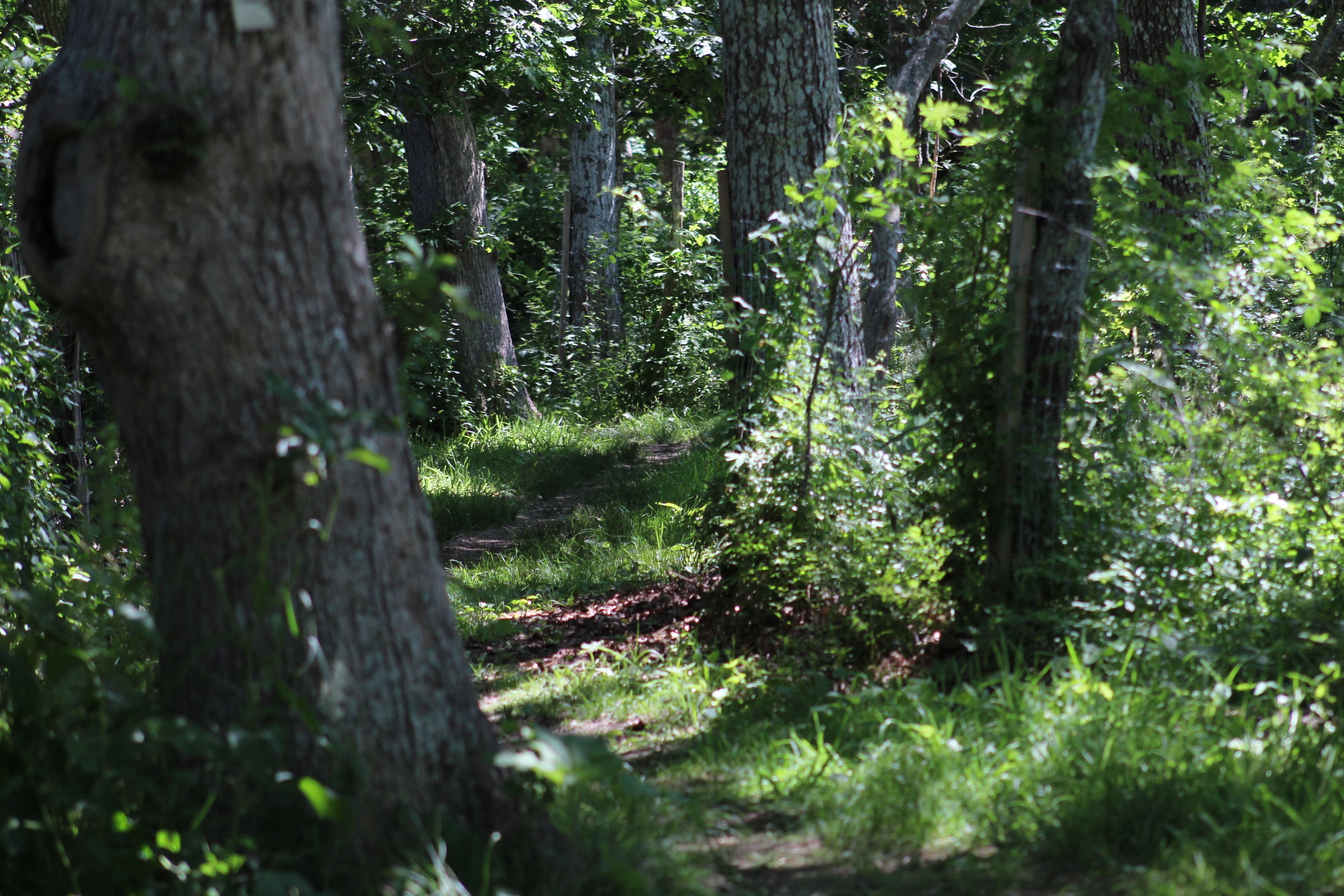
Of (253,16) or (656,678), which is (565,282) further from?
(253,16)

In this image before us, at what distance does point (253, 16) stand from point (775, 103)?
331 cm

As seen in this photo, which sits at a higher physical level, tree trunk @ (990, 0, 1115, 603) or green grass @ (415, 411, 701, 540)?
tree trunk @ (990, 0, 1115, 603)

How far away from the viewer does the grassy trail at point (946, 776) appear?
2406 mm

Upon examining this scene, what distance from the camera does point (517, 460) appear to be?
9.66 m

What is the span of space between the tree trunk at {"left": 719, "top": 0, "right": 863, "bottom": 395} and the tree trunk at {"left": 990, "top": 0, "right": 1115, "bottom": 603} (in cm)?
158

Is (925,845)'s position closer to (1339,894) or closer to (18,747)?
(1339,894)

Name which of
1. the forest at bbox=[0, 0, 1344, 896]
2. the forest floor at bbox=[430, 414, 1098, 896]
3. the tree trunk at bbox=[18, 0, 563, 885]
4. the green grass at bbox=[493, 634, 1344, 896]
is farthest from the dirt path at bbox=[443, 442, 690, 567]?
the tree trunk at bbox=[18, 0, 563, 885]

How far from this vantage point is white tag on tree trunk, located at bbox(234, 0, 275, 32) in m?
2.18

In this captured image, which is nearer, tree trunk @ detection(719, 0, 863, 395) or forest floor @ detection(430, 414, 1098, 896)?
forest floor @ detection(430, 414, 1098, 896)

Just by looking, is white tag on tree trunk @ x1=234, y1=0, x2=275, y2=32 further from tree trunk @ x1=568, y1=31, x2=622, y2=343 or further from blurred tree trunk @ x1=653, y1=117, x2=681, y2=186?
blurred tree trunk @ x1=653, y1=117, x2=681, y2=186

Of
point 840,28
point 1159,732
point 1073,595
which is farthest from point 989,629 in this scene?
point 840,28

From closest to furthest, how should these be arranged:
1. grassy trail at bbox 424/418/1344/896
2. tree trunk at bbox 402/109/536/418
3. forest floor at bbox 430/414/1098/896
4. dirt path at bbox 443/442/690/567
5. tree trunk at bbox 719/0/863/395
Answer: grassy trail at bbox 424/418/1344/896
forest floor at bbox 430/414/1098/896
tree trunk at bbox 719/0/863/395
dirt path at bbox 443/442/690/567
tree trunk at bbox 402/109/536/418

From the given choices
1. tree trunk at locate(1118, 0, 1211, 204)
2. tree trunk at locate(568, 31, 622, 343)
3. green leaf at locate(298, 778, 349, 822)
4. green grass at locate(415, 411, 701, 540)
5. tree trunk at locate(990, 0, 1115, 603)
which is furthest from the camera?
tree trunk at locate(568, 31, 622, 343)

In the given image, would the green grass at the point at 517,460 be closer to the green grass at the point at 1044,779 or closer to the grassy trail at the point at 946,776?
the grassy trail at the point at 946,776
